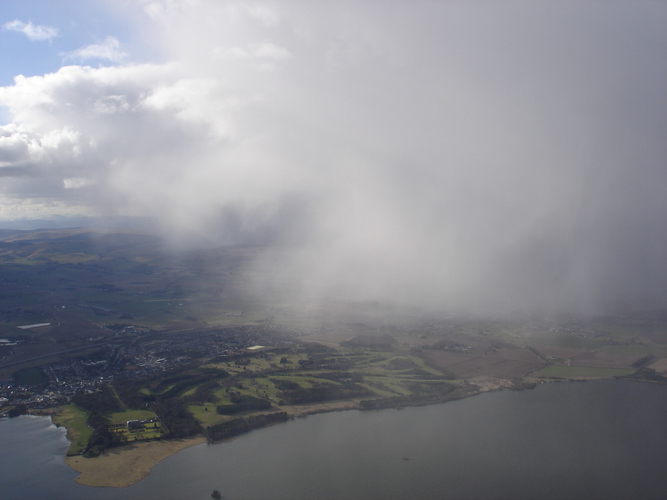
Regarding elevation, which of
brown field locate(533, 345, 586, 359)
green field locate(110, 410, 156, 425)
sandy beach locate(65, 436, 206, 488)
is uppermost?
green field locate(110, 410, 156, 425)

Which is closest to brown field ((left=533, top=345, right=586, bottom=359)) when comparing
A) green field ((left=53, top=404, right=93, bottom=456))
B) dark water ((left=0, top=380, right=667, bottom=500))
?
dark water ((left=0, top=380, right=667, bottom=500))

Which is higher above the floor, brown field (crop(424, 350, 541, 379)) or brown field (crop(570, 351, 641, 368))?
brown field (crop(424, 350, 541, 379))

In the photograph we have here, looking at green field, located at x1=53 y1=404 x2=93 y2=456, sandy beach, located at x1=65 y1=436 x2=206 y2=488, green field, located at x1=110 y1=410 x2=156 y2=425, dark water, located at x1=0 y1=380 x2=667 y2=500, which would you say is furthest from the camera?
green field, located at x1=110 y1=410 x2=156 y2=425

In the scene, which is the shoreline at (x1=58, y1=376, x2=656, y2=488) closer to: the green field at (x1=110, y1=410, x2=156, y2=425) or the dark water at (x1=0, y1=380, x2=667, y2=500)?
the dark water at (x1=0, y1=380, x2=667, y2=500)

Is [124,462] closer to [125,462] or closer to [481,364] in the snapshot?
[125,462]

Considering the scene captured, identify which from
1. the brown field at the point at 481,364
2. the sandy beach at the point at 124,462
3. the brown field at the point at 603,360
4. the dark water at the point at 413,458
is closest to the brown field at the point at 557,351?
the brown field at the point at 603,360

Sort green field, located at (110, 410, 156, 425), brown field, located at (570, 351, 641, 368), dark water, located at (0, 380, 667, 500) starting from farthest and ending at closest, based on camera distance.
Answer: brown field, located at (570, 351, 641, 368)
green field, located at (110, 410, 156, 425)
dark water, located at (0, 380, 667, 500)

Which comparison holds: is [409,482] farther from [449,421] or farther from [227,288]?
[227,288]

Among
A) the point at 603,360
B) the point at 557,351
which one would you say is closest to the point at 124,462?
the point at 557,351
